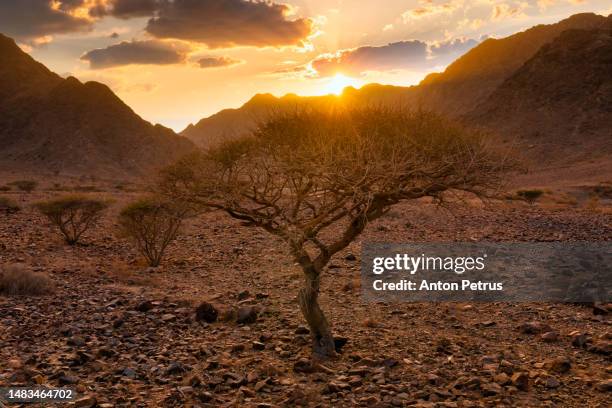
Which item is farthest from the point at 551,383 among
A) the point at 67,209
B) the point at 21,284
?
the point at 67,209

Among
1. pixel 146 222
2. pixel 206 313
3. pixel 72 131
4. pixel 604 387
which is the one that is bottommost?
pixel 604 387

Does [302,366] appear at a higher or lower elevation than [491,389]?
higher

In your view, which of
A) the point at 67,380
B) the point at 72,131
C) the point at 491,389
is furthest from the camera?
the point at 72,131

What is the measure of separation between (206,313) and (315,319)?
266 cm

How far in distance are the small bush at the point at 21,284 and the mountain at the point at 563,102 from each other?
5830cm

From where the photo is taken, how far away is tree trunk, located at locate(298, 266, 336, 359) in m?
7.46

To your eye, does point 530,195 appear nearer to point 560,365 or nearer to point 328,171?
point 560,365

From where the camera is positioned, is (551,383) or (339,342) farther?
(339,342)

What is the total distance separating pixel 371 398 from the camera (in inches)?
239

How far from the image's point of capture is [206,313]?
9.30m

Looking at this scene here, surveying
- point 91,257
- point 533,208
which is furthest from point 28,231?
point 533,208

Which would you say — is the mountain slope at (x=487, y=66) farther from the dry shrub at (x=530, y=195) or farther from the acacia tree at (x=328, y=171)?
the acacia tree at (x=328, y=171)

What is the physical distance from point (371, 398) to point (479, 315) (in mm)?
4691

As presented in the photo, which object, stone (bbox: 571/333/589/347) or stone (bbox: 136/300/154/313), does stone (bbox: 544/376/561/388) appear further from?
stone (bbox: 136/300/154/313)
